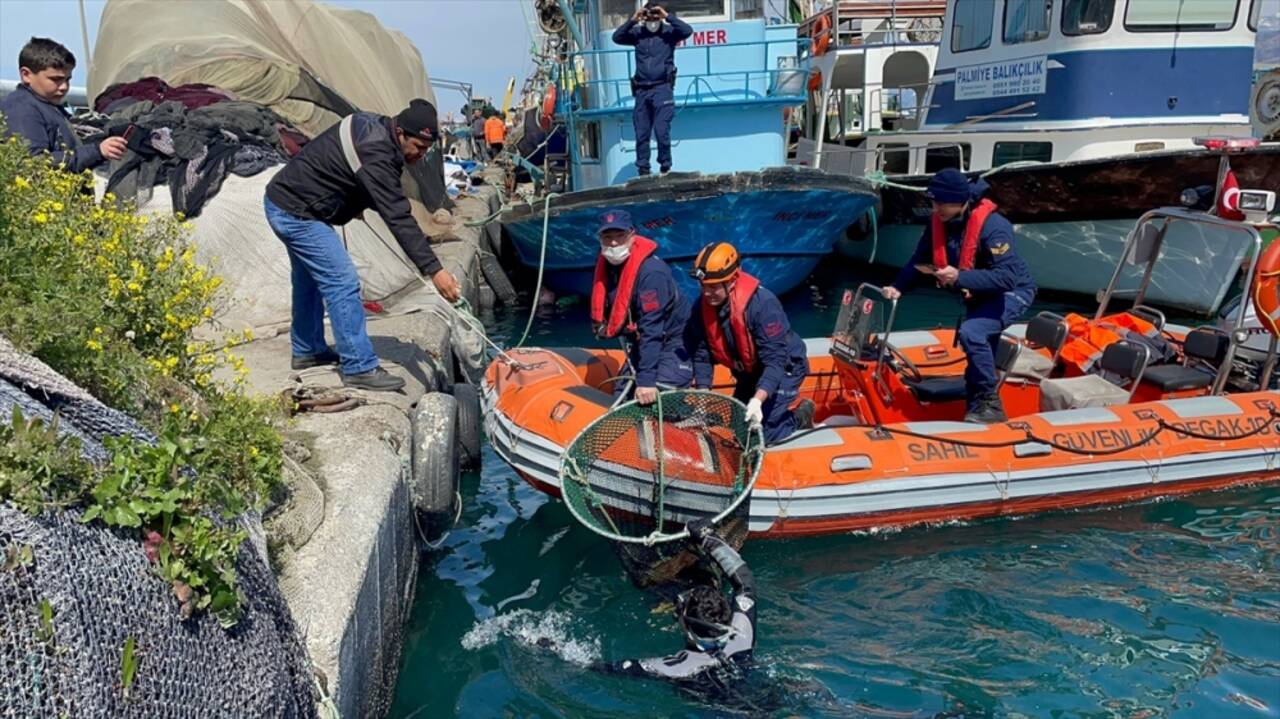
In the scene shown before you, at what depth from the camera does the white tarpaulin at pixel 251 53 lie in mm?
10562

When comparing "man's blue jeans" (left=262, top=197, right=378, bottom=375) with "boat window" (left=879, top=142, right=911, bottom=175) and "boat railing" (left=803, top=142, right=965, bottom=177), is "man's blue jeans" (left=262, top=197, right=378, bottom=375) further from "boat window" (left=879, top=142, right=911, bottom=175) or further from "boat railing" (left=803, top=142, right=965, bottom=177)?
"boat window" (left=879, top=142, right=911, bottom=175)

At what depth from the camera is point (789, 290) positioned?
466 inches

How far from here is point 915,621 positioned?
504 centimetres

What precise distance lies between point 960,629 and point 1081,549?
4.17 feet

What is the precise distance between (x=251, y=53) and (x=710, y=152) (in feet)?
17.0

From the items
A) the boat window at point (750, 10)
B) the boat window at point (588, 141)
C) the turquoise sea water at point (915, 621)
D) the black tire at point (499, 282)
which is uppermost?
the boat window at point (750, 10)

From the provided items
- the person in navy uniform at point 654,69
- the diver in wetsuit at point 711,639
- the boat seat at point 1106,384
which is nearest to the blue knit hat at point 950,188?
the boat seat at point 1106,384

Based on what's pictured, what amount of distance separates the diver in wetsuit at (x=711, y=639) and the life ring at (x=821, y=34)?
11.7 meters

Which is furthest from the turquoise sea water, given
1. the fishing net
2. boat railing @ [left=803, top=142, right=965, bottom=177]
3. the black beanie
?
boat railing @ [left=803, top=142, right=965, bottom=177]

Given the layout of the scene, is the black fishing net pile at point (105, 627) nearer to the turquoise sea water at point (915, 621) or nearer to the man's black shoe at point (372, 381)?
the turquoise sea water at point (915, 621)

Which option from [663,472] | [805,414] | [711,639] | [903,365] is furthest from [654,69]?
[711,639]

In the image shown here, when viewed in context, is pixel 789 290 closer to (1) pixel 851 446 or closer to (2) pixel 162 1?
(1) pixel 851 446

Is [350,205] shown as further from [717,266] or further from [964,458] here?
[964,458]

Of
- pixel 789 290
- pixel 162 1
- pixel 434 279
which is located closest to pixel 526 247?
pixel 789 290
